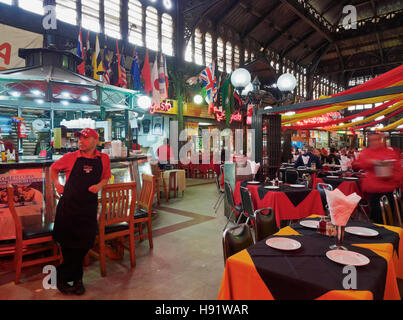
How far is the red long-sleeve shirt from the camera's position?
3.69 m

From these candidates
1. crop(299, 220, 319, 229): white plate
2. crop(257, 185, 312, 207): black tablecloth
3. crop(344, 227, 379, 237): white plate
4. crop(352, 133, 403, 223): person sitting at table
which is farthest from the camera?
crop(257, 185, 312, 207): black tablecloth

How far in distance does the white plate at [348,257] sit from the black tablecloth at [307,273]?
27mm

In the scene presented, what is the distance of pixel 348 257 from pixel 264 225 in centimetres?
110

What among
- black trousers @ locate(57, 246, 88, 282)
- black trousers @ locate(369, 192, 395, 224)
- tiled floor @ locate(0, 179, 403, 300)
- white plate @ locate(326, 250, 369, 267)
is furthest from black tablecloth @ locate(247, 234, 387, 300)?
black trousers @ locate(369, 192, 395, 224)

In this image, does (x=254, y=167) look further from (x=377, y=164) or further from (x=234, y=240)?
(x=234, y=240)

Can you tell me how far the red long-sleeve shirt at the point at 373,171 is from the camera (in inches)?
145

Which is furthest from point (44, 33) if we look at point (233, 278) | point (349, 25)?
point (349, 25)

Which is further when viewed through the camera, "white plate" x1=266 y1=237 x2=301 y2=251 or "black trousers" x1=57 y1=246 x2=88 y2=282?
"black trousers" x1=57 y1=246 x2=88 y2=282

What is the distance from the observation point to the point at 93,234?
298 cm

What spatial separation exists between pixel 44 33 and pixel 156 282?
8.80m

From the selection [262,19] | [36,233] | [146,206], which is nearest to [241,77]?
[146,206]

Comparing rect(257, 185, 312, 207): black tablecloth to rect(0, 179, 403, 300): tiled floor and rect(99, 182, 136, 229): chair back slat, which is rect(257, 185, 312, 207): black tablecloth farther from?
rect(99, 182, 136, 229): chair back slat

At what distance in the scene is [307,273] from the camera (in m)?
1.57

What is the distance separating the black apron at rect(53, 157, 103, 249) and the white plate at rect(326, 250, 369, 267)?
97.7 inches
